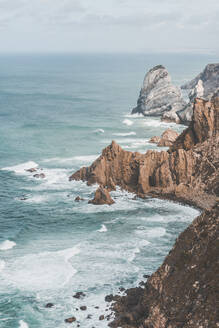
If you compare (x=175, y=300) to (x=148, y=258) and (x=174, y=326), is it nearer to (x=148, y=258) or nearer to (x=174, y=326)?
(x=174, y=326)

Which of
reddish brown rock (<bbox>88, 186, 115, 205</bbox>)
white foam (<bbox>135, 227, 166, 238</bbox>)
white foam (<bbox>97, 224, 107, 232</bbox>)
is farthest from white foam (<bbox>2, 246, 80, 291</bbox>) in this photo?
reddish brown rock (<bbox>88, 186, 115, 205</bbox>)

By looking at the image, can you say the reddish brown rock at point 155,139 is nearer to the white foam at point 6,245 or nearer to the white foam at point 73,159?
the white foam at point 73,159

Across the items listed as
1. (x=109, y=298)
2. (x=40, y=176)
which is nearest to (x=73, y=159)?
(x=40, y=176)

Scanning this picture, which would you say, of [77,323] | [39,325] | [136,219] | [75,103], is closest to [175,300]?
[77,323]

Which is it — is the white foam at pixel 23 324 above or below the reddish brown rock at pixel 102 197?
below

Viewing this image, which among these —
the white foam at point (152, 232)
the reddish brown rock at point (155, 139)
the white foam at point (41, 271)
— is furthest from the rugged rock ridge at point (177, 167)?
the reddish brown rock at point (155, 139)
